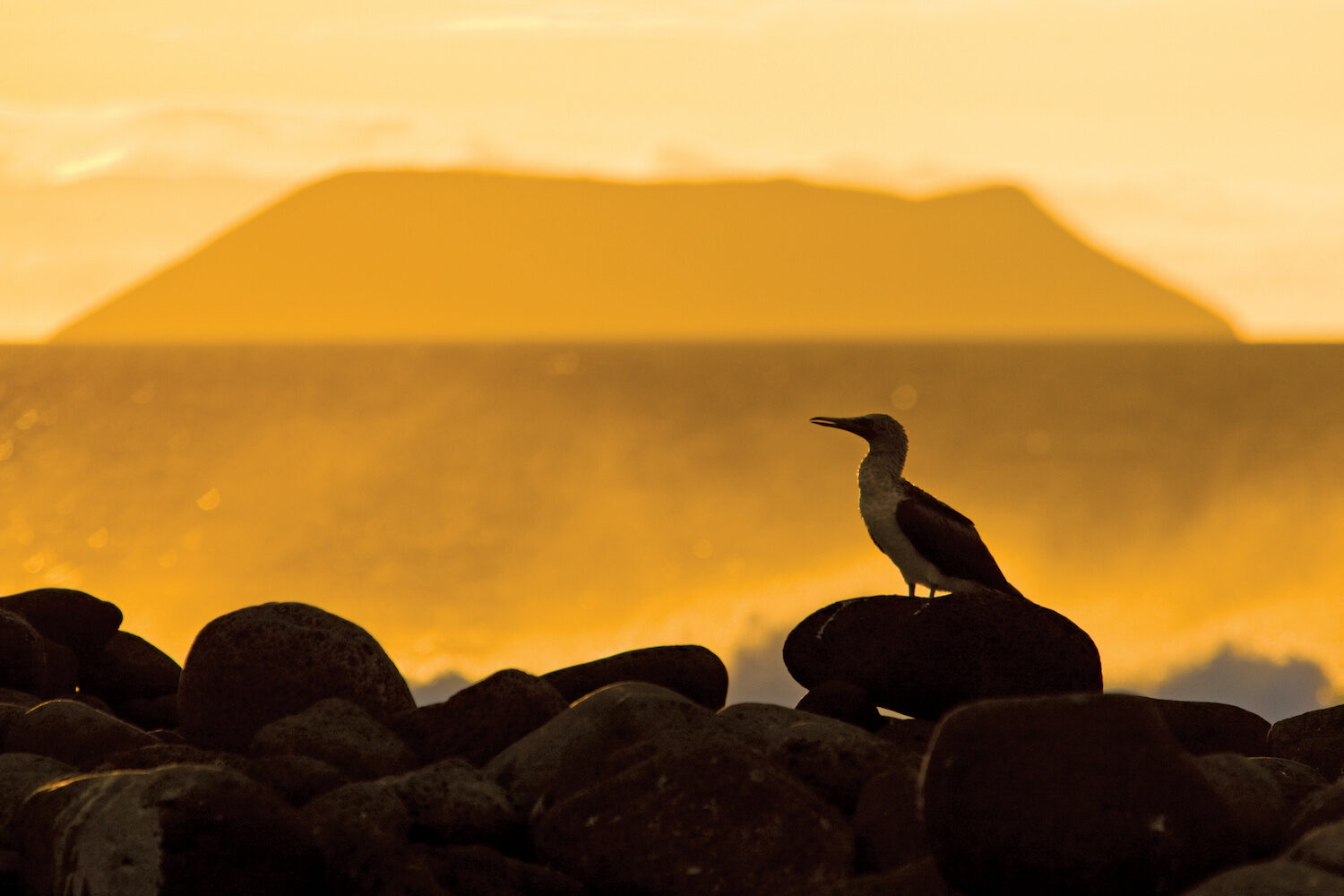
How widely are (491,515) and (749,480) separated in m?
13.0

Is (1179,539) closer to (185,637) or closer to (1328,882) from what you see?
(185,637)

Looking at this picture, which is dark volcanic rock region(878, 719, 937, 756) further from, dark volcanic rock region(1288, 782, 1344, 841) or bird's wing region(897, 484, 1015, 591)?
dark volcanic rock region(1288, 782, 1344, 841)

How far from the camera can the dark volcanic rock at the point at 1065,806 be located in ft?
21.4

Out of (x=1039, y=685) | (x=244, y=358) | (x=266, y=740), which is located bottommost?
(x=244, y=358)

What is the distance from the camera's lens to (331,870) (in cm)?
721

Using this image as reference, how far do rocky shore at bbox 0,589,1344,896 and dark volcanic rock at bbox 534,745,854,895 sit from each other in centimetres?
1

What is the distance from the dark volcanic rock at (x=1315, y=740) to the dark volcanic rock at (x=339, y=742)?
19.1 feet

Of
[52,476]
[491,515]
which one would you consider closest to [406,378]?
[52,476]

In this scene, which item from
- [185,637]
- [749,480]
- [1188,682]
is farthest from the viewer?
[749,480]

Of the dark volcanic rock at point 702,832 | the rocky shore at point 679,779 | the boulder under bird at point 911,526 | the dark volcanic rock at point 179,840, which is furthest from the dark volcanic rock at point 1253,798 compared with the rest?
the dark volcanic rock at point 179,840

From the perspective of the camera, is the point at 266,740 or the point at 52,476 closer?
the point at 266,740

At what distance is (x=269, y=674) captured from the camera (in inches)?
416

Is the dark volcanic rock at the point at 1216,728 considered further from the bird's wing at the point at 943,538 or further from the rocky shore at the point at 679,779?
the bird's wing at the point at 943,538

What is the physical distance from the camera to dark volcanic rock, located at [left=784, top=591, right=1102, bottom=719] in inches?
417
